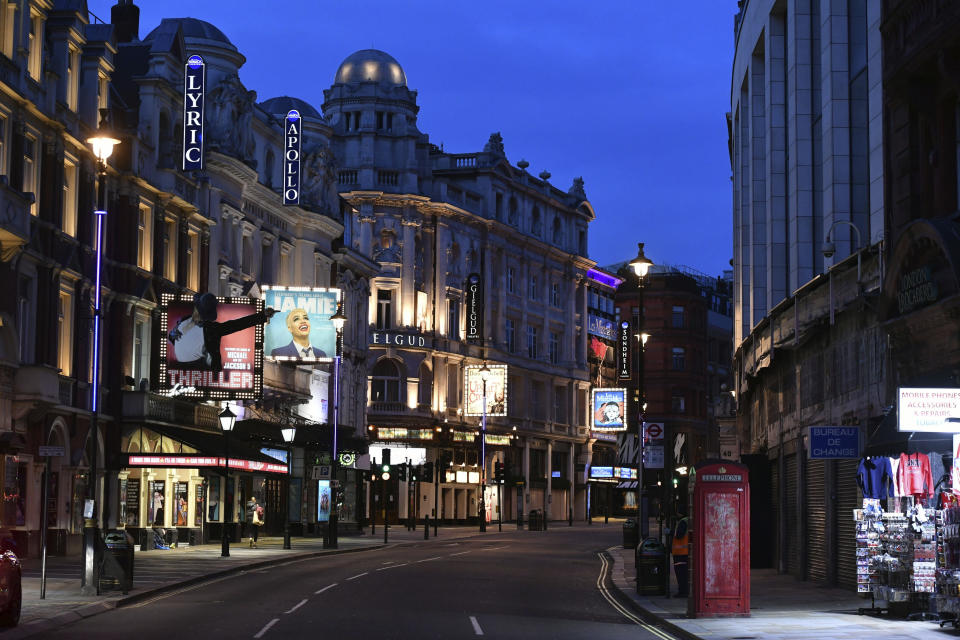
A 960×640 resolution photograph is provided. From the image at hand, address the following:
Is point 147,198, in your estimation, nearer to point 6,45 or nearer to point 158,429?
point 158,429

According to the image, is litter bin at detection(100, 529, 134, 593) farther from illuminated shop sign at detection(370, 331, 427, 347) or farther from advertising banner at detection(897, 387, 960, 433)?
illuminated shop sign at detection(370, 331, 427, 347)

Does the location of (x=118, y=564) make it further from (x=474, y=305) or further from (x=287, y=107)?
(x=474, y=305)

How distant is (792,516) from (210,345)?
778 inches

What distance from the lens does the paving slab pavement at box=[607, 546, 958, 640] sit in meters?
21.3

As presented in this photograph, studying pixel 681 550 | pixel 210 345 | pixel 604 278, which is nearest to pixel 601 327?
pixel 604 278

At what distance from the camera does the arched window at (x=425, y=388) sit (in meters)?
91.6

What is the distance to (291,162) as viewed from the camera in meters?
60.4

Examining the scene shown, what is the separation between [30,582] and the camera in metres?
31.4

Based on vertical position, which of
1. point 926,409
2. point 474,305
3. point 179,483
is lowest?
point 179,483

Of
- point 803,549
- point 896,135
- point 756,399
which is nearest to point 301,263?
point 756,399

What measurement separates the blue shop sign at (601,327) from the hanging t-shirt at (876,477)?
90.6 meters

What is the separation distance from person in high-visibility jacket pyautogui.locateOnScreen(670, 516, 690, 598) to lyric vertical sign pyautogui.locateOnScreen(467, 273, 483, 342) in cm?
6269

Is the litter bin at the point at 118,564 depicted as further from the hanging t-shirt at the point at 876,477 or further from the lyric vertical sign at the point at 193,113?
the lyric vertical sign at the point at 193,113

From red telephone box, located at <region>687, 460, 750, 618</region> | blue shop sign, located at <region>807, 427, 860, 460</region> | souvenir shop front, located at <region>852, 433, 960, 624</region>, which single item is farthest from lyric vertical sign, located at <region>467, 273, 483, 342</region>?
souvenir shop front, located at <region>852, 433, 960, 624</region>
